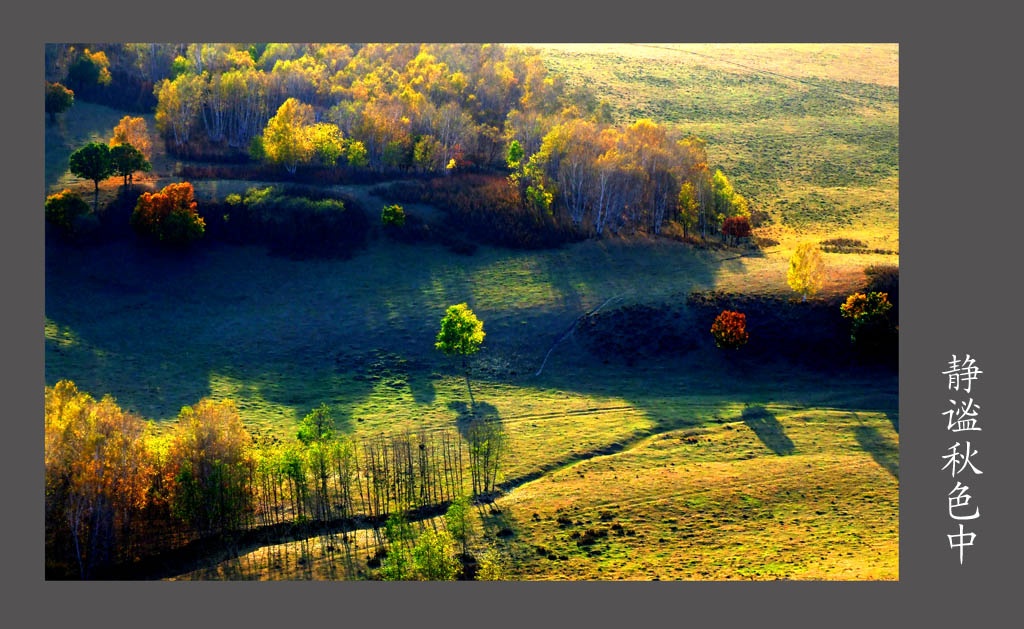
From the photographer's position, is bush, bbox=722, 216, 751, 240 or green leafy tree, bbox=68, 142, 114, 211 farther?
bush, bbox=722, 216, 751, 240

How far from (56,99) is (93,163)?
25.2 metres

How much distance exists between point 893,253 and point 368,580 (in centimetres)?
7324

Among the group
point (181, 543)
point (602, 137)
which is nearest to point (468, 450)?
point (181, 543)

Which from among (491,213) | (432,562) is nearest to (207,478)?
(432,562)

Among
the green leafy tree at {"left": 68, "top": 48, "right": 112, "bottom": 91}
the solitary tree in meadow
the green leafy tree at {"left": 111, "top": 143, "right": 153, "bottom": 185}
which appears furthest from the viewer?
the green leafy tree at {"left": 68, "top": 48, "right": 112, "bottom": 91}

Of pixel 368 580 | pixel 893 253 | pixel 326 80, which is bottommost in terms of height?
pixel 368 580

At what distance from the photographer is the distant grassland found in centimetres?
11769

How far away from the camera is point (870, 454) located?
6950cm

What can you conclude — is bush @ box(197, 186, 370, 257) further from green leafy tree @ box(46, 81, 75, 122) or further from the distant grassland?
the distant grassland

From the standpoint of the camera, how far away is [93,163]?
3762 inches

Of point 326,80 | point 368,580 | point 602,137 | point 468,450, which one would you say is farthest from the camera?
point 326,80

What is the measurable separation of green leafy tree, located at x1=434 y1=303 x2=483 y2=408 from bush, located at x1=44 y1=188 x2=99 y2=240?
4067 cm

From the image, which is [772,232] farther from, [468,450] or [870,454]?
[468,450]

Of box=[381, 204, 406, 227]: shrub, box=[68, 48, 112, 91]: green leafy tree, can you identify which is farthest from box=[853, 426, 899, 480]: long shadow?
box=[68, 48, 112, 91]: green leafy tree
